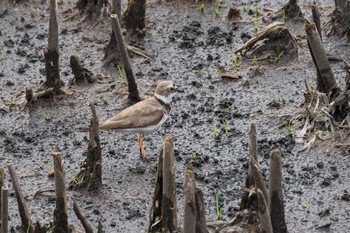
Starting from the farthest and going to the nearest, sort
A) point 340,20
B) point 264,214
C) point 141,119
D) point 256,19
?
point 256,19, point 340,20, point 141,119, point 264,214

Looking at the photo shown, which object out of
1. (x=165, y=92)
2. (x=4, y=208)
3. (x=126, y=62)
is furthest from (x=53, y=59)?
(x=4, y=208)

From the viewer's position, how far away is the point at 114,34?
13031 mm

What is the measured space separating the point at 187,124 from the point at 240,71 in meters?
1.32

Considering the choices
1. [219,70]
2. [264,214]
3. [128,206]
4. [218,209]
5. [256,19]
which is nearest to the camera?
[264,214]

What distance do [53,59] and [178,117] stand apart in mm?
1546

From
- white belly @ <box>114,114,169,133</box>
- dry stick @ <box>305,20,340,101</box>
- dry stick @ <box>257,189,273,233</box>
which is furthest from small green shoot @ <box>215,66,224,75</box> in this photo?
dry stick @ <box>257,189,273,233</box>

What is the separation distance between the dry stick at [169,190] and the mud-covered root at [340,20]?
16.2ft

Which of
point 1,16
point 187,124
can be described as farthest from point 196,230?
point 1,16

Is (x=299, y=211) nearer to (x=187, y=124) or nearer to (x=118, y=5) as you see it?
(x=187, y=124)

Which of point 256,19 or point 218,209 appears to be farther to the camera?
point 256,19

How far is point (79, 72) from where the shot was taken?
42.5ft

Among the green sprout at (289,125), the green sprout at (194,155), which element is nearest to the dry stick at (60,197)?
the green sprout at (194,155)

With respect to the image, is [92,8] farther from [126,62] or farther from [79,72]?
[126,62]

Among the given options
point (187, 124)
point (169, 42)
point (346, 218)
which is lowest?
point (346, 218)
